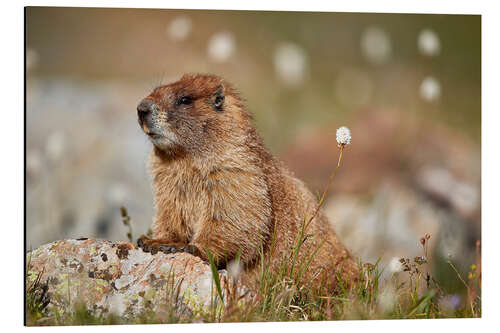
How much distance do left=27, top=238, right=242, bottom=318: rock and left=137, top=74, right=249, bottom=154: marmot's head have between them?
33.2 inches

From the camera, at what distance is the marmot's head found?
4.70m

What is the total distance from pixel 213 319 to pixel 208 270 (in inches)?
13.7

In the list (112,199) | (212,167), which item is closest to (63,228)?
(112,199)

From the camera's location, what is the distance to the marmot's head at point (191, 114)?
4699 millimetres

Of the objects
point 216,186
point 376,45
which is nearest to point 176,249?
point 216,186

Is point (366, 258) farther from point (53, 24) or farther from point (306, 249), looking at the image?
point (53, 24)

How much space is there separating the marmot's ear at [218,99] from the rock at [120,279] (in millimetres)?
1220

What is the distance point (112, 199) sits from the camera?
6988 mm

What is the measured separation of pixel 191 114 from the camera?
487 cm

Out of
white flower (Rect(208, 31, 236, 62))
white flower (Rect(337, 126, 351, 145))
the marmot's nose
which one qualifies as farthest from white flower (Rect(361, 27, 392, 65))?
the marmot's nose

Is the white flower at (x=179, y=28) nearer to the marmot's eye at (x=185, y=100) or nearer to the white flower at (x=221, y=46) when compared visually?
the white flower at (x=221, y=46)

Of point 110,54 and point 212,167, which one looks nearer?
point 212,167

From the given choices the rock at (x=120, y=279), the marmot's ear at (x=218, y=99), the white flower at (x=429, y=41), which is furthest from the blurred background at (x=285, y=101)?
the rock at (x=120, y=279)

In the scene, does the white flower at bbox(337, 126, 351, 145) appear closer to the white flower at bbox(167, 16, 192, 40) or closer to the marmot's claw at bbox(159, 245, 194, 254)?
the marmot's claw at bbox(159, 245, 194, 254)
